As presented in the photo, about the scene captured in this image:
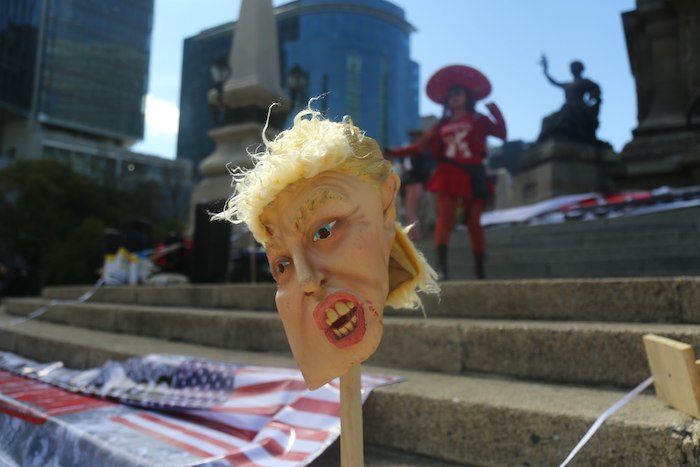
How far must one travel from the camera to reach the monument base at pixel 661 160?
901 cm

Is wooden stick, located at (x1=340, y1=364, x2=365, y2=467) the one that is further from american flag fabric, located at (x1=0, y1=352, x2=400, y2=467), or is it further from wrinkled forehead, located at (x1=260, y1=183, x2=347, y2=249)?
american flag fabric, located at (x1=0, y1=352, x2=400, y2=467)

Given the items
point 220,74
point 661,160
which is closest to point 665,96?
point 661,160

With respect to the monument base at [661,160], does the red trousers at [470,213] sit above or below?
below

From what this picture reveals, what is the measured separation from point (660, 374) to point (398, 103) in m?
59.6

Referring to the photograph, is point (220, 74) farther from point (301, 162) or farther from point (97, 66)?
point (97, 66)

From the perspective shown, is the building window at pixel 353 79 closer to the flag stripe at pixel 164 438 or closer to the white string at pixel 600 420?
the flag stripe at pixel 164 438

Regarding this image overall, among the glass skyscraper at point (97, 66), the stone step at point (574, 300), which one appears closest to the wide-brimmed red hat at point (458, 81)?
the stone step at point (574, 300)

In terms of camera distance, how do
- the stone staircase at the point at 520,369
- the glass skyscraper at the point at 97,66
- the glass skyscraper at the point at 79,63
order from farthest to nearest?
the glass skyscraper at the point at 97,66, the glass skyscraper at the point at 79,63, the stone staircase at the point at 520,369

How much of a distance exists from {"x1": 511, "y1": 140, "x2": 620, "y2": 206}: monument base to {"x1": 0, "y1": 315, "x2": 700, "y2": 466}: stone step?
972cm

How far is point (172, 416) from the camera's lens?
2.46 m

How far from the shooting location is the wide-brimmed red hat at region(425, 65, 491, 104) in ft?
14.3

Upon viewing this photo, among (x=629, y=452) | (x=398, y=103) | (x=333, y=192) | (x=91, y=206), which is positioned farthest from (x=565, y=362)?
(x=398, y=103)

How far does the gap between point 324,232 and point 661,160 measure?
10.6 m

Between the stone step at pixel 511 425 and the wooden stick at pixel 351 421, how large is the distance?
2.34ft
